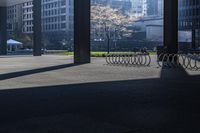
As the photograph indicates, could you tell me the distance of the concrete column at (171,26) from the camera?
3161 centimetres

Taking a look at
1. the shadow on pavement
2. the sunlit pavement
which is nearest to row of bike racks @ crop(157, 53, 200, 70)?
the sunlit pavement

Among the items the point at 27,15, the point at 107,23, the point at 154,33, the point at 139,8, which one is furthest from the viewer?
the point at 139,8

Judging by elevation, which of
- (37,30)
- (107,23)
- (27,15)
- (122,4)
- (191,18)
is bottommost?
(37,30)

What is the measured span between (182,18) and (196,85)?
75449 mm

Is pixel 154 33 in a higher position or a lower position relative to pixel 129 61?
higher

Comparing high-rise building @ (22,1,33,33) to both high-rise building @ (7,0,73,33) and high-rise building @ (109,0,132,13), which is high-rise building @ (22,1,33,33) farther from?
high-rise building @ (109,0,132,13)

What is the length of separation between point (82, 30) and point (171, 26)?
8.14 meters

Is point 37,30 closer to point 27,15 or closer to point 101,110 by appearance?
point 101,110

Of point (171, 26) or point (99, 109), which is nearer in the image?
point (99, 109)

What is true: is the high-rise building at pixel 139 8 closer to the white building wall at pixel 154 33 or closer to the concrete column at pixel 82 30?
the white building wall at pixel 154 33

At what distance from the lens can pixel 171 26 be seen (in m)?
31.8

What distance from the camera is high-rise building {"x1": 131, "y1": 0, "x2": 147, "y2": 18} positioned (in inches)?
6058

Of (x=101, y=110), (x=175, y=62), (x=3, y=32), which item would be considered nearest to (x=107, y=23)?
(x=3, y=32)

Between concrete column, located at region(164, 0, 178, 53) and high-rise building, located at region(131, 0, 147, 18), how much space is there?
119m
